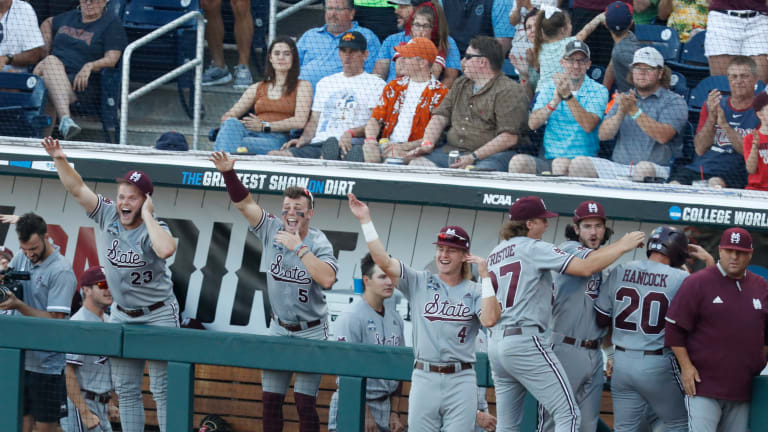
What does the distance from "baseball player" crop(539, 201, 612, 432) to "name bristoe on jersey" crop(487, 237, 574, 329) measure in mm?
186

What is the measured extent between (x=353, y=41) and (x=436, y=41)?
0.66 m

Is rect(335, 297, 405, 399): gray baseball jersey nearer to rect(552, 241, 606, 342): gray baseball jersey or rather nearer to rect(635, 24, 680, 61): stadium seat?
rect(552, 241, 606, 342): gray baseball jersey

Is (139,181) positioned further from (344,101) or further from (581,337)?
(581,337)

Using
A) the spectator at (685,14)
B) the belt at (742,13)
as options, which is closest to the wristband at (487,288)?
the belt at (742,13)

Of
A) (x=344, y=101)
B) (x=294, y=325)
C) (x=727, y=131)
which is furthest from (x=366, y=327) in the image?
(x=727, y=131)

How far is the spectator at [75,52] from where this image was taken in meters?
7.77

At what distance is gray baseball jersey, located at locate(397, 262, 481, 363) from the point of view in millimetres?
4629

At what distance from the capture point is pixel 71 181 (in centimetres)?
567

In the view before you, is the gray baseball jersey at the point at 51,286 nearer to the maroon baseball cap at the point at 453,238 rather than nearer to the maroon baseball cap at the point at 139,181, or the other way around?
the maroon baseball cap at the point at 139,181

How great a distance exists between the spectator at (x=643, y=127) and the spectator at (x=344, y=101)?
164 centimetres

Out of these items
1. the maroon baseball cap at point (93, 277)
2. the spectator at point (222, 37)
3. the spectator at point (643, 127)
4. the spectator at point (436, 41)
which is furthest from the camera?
the spectator at point (222, 37)

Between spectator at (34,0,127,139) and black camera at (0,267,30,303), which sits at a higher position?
spectator at (34,0,127,139)

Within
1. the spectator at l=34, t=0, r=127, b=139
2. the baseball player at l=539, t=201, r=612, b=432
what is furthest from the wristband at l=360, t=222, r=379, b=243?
the spectator at l=34, t=0, r=127, b=139

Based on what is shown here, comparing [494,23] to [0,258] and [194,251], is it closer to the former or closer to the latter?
[194,251]
